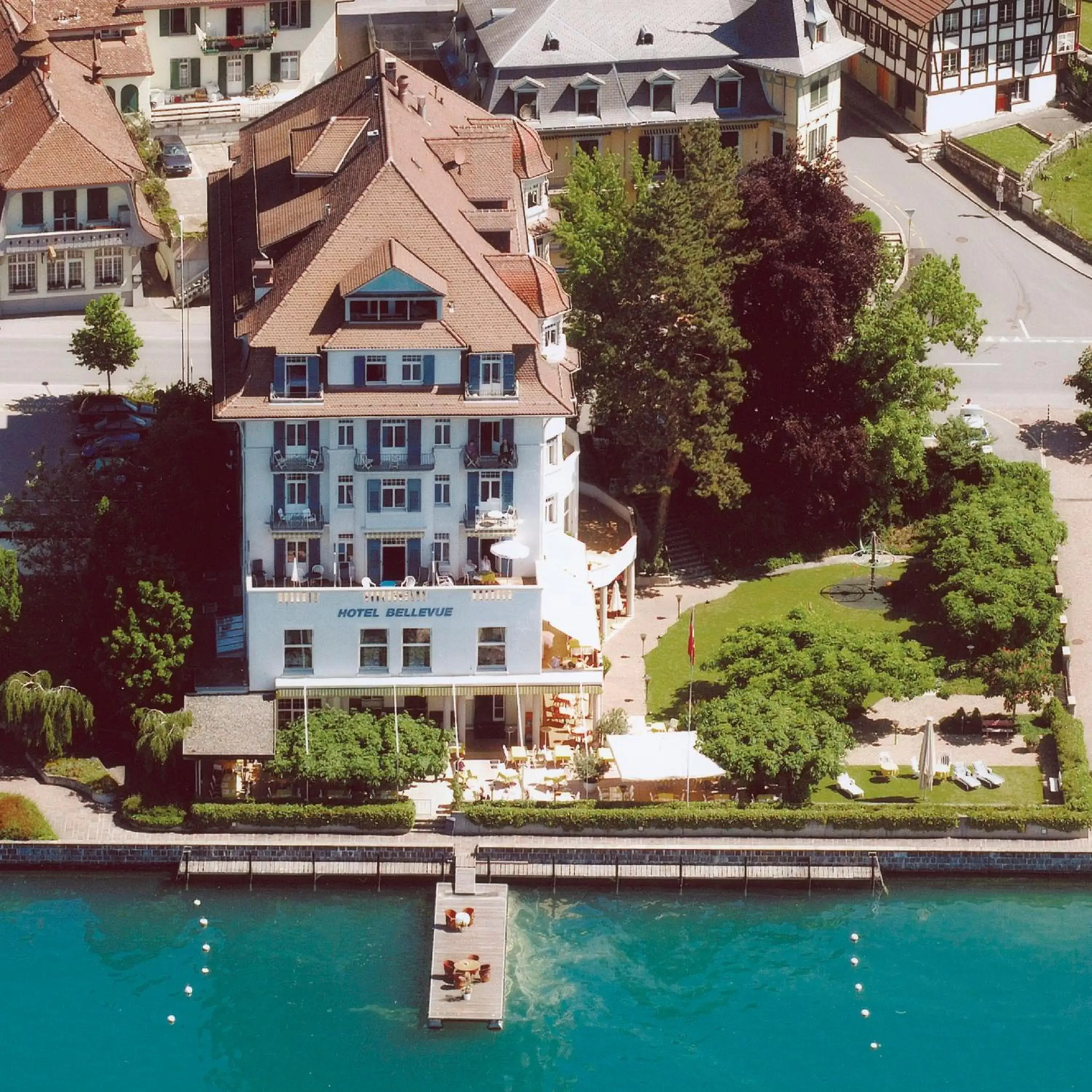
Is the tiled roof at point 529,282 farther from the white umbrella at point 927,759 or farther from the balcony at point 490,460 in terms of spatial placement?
the white umbrella at point 927,759

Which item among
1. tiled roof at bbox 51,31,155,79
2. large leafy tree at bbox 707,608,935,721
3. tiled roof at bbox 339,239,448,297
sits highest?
tiled roof at bbox 51,31,155,79

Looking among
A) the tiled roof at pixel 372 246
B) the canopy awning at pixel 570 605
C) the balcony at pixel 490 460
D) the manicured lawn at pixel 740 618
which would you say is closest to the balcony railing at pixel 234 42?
the tiled roof at pixel 372 246

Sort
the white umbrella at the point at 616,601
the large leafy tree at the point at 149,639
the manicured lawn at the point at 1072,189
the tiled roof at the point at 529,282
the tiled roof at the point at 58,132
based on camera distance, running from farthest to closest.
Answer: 1. the manicured lawn at the point at 1072,189
2. the tiled roof at the point at 58,132
3. the white umbrella at the point at 616,601
4. the tiled roof at the point at 529,282
5. the large leafy tree at the point at 149,639

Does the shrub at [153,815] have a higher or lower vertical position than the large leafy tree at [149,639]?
lower

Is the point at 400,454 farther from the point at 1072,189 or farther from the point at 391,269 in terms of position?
the point at 1072,189

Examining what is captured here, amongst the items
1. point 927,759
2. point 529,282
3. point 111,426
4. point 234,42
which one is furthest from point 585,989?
point 234,42

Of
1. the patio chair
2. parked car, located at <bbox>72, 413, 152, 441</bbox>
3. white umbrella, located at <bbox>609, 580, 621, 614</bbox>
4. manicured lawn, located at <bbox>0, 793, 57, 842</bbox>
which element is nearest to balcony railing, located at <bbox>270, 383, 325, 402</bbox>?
manicured lawn, located at <bbox>0, 793, 57, 842</bbox>

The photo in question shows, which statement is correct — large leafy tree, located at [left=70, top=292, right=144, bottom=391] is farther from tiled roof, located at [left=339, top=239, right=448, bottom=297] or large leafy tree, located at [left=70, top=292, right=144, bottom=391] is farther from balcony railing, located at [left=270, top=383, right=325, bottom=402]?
tiled roof, located at [left=339, top=239, right=448, bottom=297]
